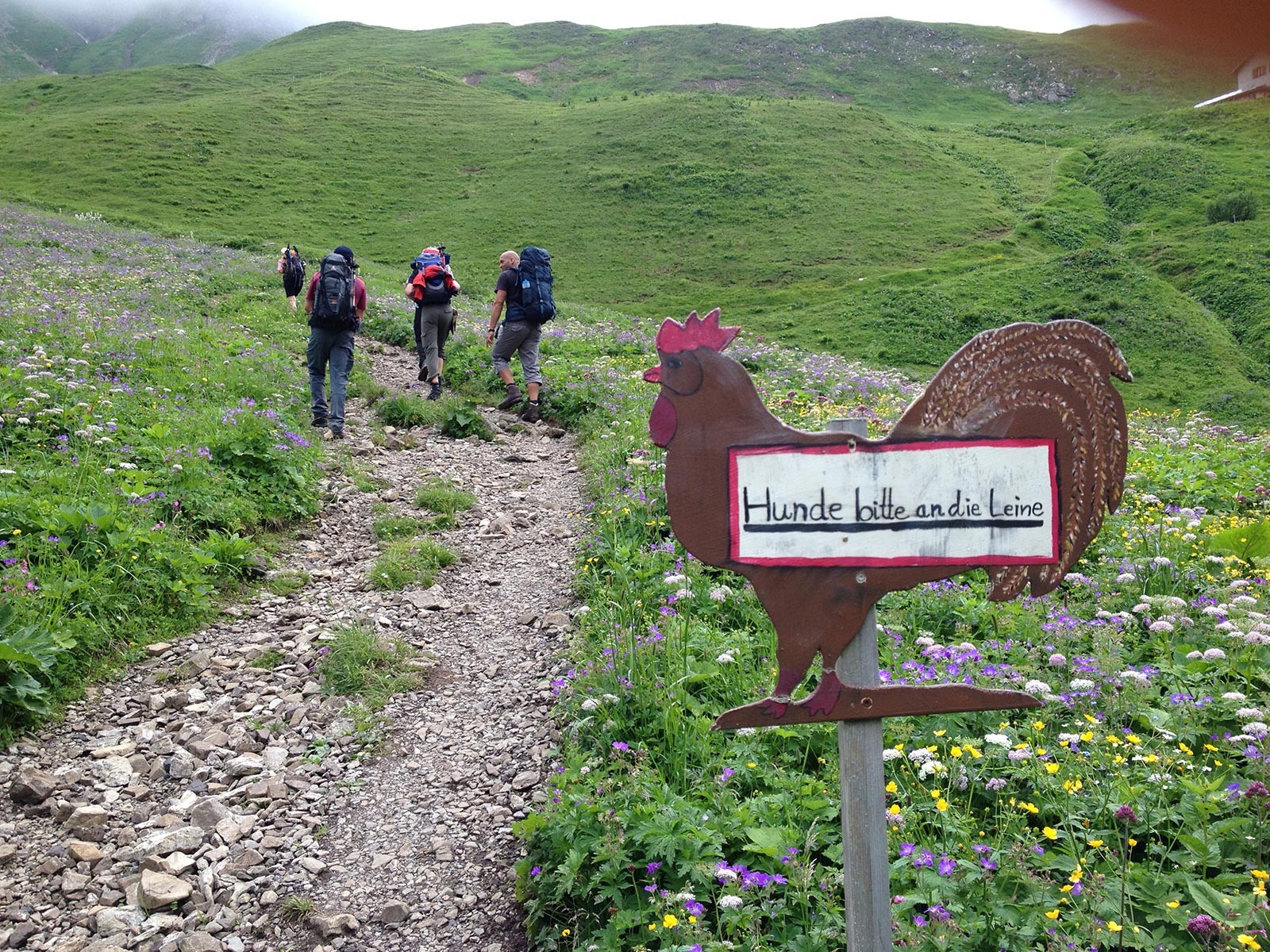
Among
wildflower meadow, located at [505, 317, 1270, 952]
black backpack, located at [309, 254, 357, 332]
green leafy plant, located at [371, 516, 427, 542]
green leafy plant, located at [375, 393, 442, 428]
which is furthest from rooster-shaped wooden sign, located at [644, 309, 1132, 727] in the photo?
green leafy plant, located at [375, 393, 442, 428]

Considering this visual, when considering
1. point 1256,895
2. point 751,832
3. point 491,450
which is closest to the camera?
point 1256,895

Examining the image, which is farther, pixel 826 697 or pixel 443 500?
pixel 443 500

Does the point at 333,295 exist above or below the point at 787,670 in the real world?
Result: above

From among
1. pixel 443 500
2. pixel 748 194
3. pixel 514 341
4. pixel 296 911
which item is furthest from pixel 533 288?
pixel 748 194

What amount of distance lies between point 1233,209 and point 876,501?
5373 centimetres

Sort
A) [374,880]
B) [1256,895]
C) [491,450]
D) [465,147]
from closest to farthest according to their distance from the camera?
[1256,895] < [374,880] < [491,450] < [465,147]

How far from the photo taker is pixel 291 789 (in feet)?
16.8

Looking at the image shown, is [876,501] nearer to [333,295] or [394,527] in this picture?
[394,527]

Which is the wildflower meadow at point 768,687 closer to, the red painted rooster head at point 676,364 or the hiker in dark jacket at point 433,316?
the red painted rooster head at point 676,364

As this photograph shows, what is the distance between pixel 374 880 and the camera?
446 centimetres

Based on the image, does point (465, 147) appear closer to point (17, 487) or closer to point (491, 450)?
point (491, 450)

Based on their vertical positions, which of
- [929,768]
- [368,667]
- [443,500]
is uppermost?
[443,500]

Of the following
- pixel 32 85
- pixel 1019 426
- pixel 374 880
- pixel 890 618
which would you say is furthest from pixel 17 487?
pixel 32 85

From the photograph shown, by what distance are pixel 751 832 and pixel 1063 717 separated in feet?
7.03
